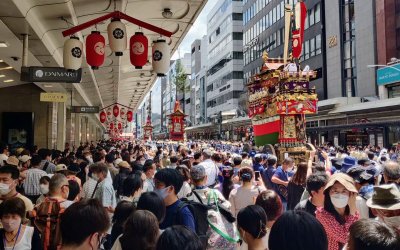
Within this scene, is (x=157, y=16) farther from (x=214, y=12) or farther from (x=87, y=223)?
(x=214, y=12)

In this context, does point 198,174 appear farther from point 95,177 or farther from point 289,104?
point 289,104

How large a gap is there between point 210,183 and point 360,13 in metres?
33.5

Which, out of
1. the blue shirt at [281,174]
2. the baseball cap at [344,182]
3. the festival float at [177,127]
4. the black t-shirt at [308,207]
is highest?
the festival float at [177,127]

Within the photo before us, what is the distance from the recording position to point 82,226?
2.70 metres

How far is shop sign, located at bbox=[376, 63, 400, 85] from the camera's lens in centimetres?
2914

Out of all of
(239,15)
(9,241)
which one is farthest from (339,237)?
(239,15)

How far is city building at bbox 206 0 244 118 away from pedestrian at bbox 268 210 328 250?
60.4m

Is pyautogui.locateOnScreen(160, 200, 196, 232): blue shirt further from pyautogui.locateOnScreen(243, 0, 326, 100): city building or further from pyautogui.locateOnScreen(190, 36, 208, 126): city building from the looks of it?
pyautogui.locateOnScreen(190, 36, 208, 126): city building

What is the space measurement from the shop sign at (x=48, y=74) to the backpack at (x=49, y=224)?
16.6 ft

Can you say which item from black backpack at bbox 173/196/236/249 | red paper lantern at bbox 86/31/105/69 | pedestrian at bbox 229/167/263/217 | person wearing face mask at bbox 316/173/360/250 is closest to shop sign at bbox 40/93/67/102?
red paper lantern at bbox 86/31/105/69

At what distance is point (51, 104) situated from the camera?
18.0m

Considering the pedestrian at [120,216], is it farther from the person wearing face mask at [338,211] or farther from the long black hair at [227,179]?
the long black hair at [227,179]

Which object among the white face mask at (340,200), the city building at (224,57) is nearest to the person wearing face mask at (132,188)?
the white face mask at (340,200)

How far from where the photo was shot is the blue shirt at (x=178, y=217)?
12.0ft
